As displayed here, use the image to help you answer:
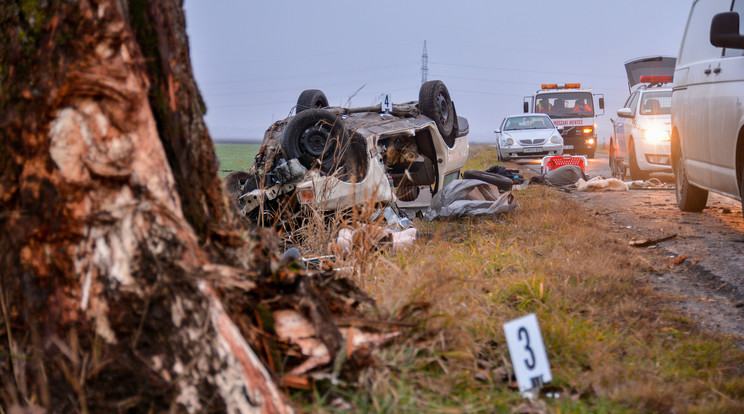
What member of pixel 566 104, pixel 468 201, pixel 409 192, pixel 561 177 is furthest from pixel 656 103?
pixel 566 104

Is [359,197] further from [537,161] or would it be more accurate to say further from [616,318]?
[537,161]

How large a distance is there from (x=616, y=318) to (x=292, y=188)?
141 inches

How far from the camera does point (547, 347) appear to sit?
2766 mm

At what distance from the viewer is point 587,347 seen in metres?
2.75

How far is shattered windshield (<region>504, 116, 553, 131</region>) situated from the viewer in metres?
20.1

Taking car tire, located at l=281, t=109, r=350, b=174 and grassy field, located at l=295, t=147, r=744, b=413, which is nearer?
grassy field, located at l=295, t=147, r=744, b=413

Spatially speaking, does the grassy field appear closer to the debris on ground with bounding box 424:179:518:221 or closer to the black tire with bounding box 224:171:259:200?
the debris on ground with bounding box 424:179:518:221

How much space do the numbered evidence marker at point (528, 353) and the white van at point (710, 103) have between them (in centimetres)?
333

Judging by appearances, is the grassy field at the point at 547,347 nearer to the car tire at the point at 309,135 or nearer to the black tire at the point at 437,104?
the car tire at the point at 309,135

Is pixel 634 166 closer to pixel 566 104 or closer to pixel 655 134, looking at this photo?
pixel 655 134

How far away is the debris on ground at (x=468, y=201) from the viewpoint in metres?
7.13

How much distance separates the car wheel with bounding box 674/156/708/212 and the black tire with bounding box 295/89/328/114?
457 centimetres

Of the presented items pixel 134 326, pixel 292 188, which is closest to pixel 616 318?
pixel 134 326

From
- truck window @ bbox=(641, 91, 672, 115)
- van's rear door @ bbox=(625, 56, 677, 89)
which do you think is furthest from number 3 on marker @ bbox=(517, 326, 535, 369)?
van's rear door @ bbox=(625, 56, 677, 89)
